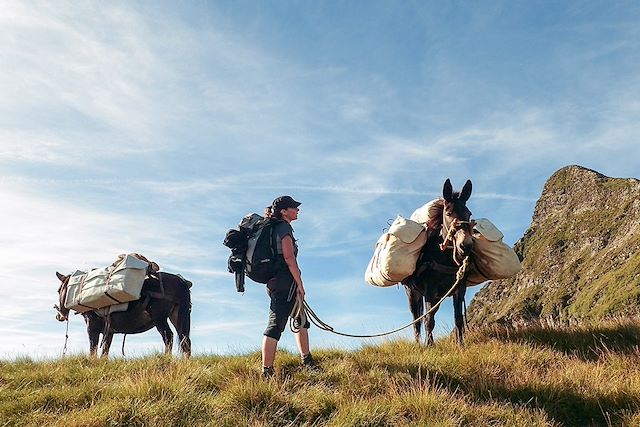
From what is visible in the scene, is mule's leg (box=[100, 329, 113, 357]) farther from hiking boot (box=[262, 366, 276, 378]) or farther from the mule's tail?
hiking boot (box=[262, 366, 276, 378])

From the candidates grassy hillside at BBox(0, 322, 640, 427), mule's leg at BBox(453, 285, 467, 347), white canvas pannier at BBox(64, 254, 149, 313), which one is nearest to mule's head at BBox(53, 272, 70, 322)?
white canvas pannier at BBox(64, 254, 149, 313)

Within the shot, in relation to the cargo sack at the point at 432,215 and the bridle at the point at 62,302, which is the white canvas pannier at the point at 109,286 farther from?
the cargo sack at the point at 432,215

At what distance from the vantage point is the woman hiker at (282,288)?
795 cm

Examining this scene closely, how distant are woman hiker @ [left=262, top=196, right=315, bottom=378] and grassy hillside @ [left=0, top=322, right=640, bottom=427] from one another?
0.44 m

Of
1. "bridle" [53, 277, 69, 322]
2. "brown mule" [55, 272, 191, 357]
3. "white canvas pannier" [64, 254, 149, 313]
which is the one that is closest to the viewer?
"white canvas pannier" [64, 254, 149, 313]

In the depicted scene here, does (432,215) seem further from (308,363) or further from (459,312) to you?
(308,363)

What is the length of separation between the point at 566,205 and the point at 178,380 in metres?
129

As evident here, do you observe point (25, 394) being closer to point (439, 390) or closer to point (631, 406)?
point (439, 390)

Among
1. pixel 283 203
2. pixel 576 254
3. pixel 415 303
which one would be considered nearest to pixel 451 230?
pixel 415 303

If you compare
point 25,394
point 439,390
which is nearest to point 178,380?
point 25,394

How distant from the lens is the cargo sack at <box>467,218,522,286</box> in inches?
385

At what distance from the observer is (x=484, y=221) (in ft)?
33.0

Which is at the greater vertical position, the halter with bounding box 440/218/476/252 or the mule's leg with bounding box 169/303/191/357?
the halter with bounding box 440/218/476/252

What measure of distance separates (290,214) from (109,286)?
20.3ft
